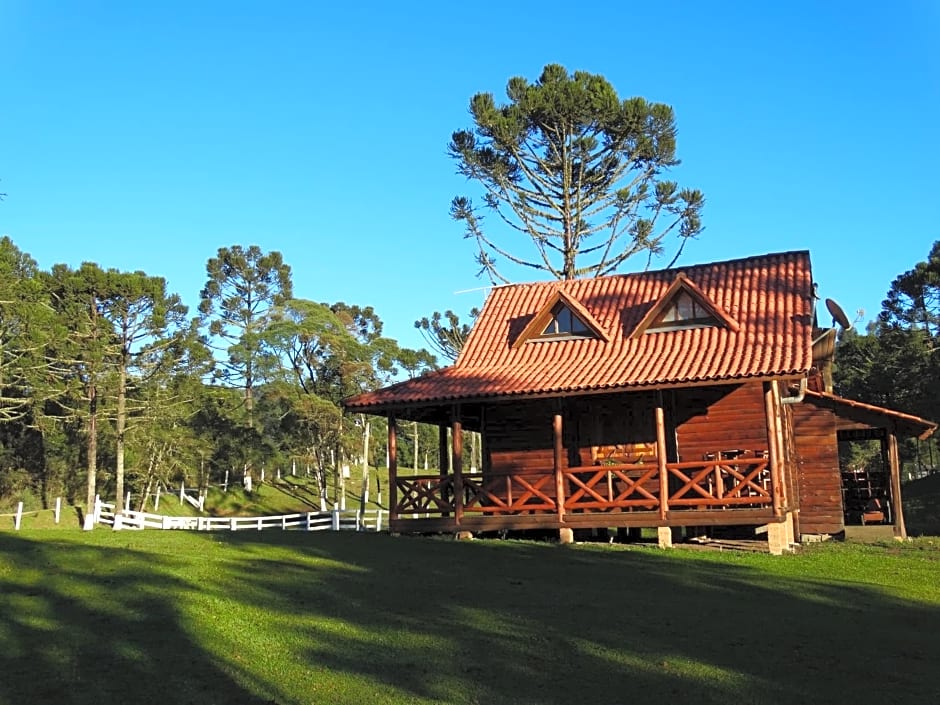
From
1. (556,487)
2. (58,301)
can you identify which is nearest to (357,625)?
(556,487)

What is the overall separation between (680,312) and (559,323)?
301 centimetres

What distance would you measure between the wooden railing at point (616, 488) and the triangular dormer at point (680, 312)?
A: 327 cm

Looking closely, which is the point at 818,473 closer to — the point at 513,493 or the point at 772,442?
the point at 772,442

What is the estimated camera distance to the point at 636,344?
21.4 metres

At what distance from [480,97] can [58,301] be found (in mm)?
20565

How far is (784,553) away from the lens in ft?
61.2

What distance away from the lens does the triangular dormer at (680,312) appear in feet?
69.9

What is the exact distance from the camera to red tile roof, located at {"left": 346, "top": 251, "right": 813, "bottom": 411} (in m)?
19.1

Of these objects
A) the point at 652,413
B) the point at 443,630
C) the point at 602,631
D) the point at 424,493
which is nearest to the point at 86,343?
the point at 424,493

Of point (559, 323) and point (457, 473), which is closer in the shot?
point (457, 473)

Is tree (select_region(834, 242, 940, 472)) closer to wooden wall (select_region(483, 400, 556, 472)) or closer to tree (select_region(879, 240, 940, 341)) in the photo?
tree (select_region(879, 240, 940, 341))

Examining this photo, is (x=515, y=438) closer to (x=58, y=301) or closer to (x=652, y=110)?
(x=652, y=110)

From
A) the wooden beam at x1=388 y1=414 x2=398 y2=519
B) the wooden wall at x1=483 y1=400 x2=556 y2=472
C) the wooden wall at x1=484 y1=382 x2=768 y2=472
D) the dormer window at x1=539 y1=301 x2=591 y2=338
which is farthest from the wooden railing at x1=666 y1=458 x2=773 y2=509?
the wooden beam at x1=388 y1=414 x2=398 y2=519

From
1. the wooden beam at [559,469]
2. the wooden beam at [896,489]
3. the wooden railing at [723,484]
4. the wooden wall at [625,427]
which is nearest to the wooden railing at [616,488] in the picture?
the wooden railing at [723,484]
